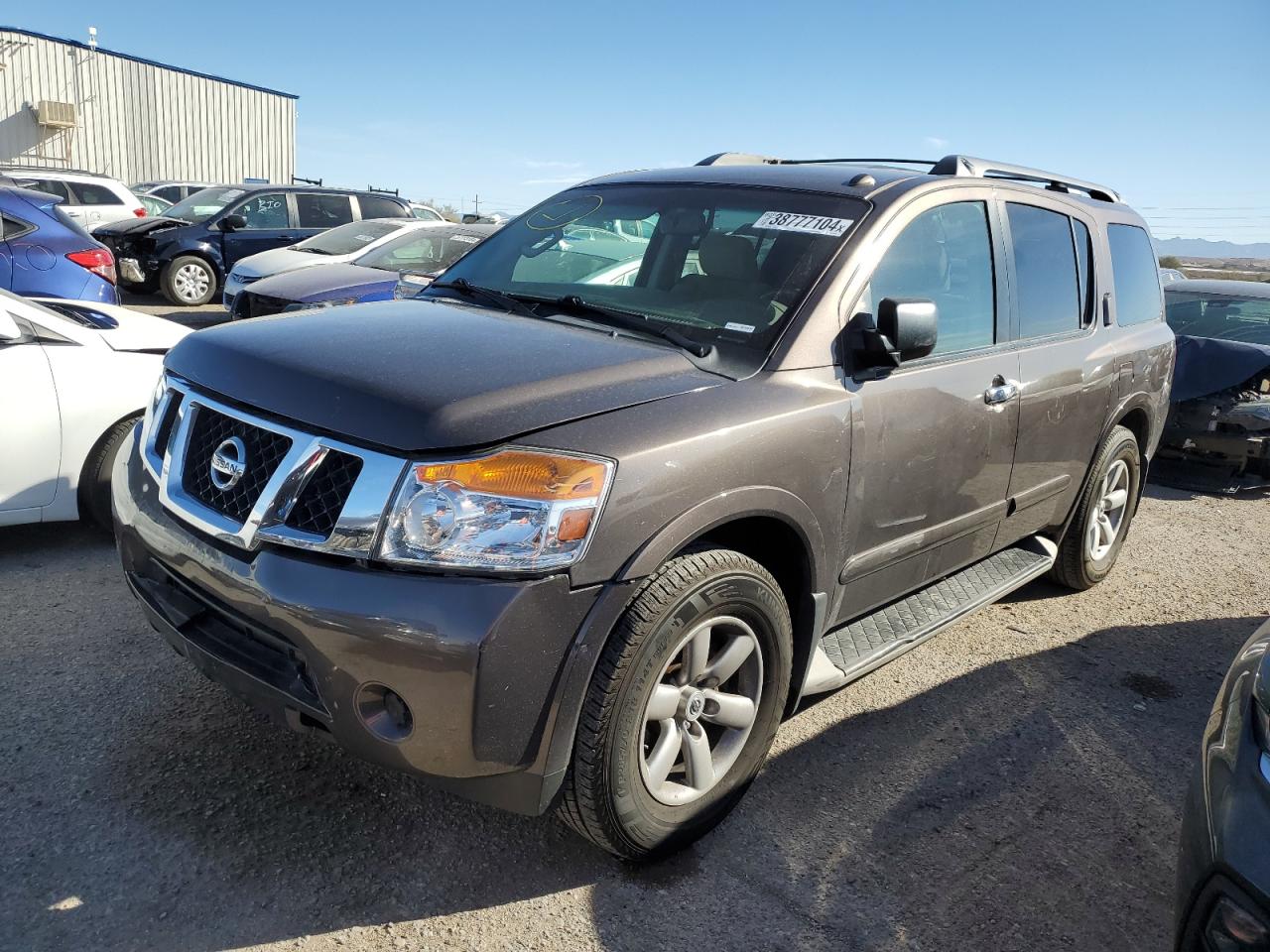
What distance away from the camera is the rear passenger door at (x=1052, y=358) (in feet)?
12.7

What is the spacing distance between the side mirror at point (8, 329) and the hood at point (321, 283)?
373 cm

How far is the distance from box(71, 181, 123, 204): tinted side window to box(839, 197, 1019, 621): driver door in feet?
49.1

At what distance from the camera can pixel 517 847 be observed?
278 centimetres

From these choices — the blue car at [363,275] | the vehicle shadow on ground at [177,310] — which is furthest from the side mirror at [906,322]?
the vehicle shadow on ground at [177,310]

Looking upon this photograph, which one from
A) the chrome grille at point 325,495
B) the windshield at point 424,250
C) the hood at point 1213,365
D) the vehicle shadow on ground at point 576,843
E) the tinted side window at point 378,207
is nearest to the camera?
the chrome grille at point 325,495

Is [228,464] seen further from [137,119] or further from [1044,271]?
[137,119]

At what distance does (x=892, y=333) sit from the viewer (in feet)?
9.73

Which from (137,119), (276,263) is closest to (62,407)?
(276,263)

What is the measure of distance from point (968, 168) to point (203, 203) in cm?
1453

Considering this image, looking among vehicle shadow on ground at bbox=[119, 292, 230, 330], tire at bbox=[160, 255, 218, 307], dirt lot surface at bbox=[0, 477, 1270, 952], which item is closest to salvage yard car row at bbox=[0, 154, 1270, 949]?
dirt lot surface at bbox=[0, 477, 1270, 952]

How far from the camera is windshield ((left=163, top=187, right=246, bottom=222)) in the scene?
15.2m

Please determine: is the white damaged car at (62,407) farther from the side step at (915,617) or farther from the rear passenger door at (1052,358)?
the rear passenger door at (1052,358)

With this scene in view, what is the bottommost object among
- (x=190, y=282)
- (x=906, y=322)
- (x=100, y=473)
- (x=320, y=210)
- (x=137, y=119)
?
(x=190, y=282)

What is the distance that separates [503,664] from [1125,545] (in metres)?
5.17
